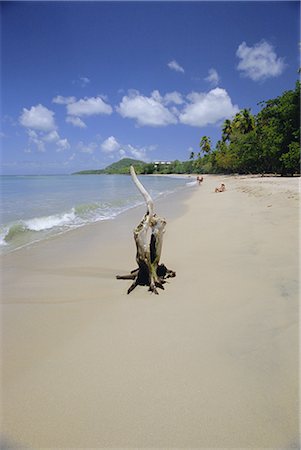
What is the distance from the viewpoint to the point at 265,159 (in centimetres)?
4178

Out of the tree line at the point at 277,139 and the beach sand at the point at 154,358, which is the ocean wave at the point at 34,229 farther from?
the tree line at the point at 277,139

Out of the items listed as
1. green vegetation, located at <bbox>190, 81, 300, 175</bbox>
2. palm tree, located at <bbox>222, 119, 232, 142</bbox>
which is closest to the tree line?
green vegetation, located at <bbox>190, 81, 300, 175</bbox>

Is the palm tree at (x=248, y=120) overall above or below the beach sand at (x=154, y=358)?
above

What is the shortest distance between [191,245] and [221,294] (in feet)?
10.2

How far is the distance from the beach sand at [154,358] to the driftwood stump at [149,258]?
0.19 m

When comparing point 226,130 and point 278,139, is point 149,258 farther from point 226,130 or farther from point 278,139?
point 226,130

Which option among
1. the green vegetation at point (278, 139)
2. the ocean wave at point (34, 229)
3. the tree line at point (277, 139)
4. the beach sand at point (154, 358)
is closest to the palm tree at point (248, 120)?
the tree line at point (277, 139)

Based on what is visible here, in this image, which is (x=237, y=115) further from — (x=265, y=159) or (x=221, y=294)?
(x=221, y=294)

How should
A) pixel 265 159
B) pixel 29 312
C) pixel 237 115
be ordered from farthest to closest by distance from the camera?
pixel 237 115
pixel 265 159
pixel 29 312

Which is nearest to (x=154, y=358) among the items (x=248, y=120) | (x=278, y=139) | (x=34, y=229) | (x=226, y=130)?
(x=34, y=229)

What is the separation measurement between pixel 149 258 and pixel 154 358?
6.77 feet

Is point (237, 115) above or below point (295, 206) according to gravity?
above

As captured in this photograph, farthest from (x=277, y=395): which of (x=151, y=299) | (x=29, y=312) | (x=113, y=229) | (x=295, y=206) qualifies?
(x=295, y=206)

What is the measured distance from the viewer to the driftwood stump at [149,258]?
185 inches
